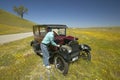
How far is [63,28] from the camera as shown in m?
8.05

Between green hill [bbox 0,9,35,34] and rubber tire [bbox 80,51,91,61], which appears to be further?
green hill [bbox 0,9,35,34]

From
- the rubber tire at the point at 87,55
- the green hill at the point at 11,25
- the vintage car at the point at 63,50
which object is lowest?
the rubber tire at the point at 87,55

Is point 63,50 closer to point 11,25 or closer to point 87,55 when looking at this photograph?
point 87,55

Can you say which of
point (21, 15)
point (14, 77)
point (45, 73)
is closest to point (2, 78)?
point (14, 77)

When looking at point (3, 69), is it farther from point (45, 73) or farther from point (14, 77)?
point (45, 73)

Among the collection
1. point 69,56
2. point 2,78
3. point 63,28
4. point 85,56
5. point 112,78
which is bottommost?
point 112,78

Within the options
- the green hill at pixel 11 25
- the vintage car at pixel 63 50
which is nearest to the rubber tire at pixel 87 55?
the vintage car at pixel 63 50

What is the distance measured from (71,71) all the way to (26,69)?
279cm

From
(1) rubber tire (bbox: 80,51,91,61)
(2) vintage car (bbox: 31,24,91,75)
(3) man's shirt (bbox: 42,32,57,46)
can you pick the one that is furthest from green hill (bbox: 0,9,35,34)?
(3) man's shirt (bbox: 42,32,57,46)

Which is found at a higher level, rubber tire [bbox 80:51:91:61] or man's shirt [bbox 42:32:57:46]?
man's shirt [bbox 42:32:57:46]

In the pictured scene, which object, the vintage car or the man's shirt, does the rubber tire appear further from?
the man's shirt

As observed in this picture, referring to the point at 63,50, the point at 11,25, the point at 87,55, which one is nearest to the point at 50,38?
the point at 63,50

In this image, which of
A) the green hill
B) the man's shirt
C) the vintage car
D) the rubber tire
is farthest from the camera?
the green hill

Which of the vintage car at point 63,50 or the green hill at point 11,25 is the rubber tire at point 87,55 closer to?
the vintage car at point 63,50
